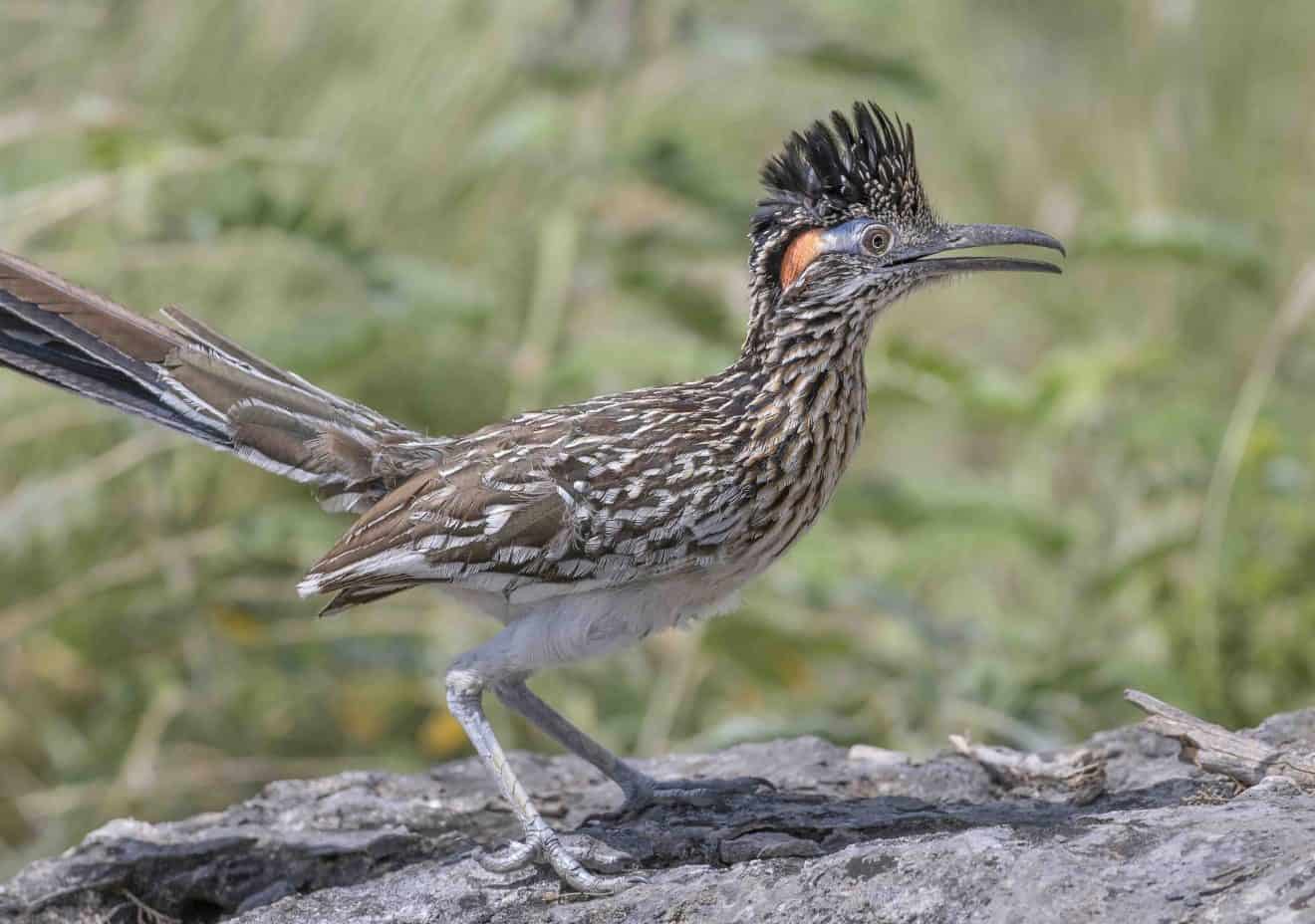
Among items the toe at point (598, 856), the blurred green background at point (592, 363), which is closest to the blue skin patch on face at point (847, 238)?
the toe at point (598, 856)

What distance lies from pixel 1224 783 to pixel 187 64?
7939mm

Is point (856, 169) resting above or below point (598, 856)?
above

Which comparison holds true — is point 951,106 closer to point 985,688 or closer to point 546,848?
point 985,688

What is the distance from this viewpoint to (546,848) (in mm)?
5066

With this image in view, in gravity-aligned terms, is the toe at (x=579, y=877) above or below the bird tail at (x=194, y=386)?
below

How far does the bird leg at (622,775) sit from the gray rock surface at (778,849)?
69 millimetres

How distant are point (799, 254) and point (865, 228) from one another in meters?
0.23

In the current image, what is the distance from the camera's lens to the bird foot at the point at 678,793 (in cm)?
586

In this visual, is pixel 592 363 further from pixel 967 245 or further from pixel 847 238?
pixel 967 245

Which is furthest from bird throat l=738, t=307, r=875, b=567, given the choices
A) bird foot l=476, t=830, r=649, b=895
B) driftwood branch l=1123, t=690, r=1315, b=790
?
driftwood branch l=1123, t=690, r=1315, b=790

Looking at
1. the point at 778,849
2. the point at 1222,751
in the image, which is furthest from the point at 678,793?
the point at 1222,751

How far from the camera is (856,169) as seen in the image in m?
5.59

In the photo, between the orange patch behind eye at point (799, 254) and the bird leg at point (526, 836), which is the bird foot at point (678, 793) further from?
the orange patch behind eye at point (799, 254)

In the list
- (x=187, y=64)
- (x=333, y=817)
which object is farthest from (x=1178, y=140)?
(x=333, y=817)
